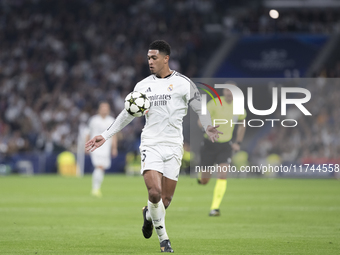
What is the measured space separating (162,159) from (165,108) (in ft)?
2.07

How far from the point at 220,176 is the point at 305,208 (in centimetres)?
257

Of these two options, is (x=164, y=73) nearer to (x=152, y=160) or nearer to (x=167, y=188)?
(x=152, y=160)

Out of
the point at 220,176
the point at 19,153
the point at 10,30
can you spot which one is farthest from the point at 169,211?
the point at 10,30

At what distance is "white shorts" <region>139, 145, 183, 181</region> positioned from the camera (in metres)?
7.58

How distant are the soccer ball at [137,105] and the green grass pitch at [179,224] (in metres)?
1.70

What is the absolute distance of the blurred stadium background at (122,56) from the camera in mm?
30297

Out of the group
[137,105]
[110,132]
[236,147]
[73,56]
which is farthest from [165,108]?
[73,56]

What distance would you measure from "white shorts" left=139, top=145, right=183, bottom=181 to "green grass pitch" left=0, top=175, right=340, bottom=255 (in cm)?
99

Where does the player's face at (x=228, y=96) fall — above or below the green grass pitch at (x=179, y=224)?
above

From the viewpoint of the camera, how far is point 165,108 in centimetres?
772

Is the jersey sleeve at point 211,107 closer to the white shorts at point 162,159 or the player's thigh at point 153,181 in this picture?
the white shorts at point 162,159

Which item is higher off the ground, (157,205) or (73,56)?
(73,56)

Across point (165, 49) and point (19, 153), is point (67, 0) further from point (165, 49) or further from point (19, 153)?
point (165, 49)

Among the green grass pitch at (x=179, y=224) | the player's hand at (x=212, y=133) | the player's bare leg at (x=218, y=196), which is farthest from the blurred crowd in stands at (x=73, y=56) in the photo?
the player's hand at (x=212, y=133)
